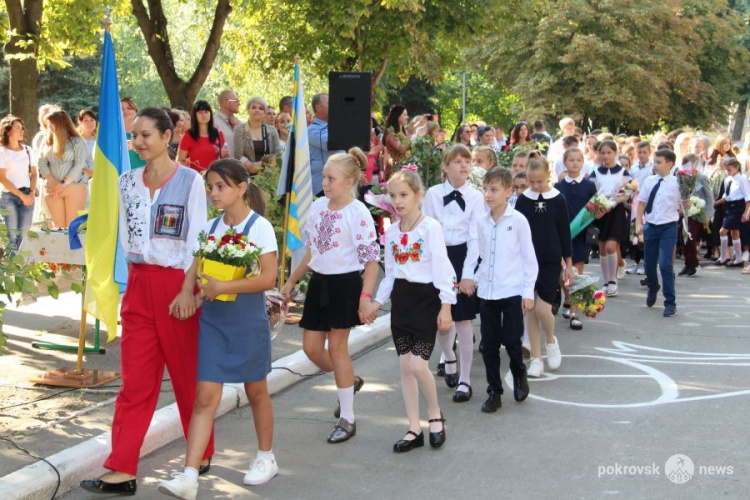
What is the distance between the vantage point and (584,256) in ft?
37.3

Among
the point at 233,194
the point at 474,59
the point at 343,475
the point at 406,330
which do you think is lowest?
the point at 343,475

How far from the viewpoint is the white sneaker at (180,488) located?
16.6ft

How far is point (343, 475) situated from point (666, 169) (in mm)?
7359

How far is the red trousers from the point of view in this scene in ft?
17.2

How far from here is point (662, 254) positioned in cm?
1170

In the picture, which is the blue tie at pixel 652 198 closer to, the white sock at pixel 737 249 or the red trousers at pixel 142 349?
the white sock at pixel 737 249

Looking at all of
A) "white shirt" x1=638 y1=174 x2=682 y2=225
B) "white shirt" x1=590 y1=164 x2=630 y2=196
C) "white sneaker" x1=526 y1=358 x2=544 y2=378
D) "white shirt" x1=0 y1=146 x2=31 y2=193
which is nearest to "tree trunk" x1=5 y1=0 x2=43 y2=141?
"white shirt" x1=0 y1=146 x2=31 y2=193

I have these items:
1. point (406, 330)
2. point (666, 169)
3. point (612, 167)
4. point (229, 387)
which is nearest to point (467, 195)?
point (406, 330)

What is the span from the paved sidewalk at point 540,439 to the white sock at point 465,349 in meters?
0.20

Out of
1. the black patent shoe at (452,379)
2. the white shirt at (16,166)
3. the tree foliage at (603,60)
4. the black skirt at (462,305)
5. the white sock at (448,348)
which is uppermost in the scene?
the tree foliage at (603,60)

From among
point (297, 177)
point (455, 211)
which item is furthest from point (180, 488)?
point (297, 177)

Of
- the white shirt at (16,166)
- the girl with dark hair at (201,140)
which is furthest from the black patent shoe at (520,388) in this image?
the white shirt at (16,166)

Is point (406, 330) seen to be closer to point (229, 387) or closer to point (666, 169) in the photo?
point (229, 387)
